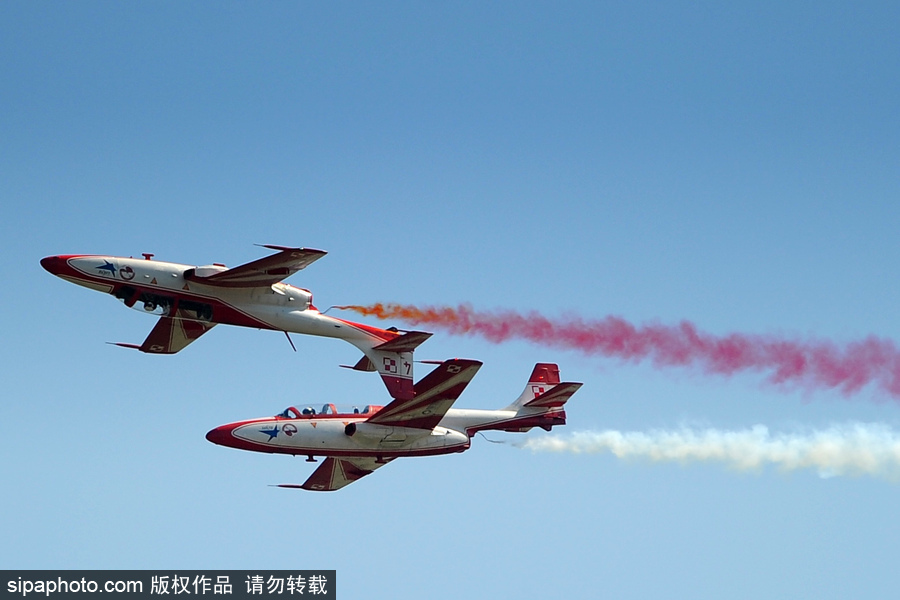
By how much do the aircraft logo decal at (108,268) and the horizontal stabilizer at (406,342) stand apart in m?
12.0

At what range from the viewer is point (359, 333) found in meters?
65.6

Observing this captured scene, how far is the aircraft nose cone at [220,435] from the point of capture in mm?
65312

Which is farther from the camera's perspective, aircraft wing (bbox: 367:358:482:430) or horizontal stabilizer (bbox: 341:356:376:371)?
horizontal stabilizer (bbox: 341:356:376:371)

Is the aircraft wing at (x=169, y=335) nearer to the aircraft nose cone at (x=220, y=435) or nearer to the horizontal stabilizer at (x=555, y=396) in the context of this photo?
the aircraft nose cone at (x=220, y=435)

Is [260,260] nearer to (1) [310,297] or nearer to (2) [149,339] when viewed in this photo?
(1) [310,297]

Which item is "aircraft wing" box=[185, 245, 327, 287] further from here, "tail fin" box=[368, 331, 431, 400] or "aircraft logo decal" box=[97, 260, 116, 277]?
"tail fin" box=[368, 331, 431, 400]

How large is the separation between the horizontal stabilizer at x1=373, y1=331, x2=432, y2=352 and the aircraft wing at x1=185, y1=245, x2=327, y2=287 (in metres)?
5.69

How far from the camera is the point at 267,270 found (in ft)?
205

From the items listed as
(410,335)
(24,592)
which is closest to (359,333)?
(410,335)

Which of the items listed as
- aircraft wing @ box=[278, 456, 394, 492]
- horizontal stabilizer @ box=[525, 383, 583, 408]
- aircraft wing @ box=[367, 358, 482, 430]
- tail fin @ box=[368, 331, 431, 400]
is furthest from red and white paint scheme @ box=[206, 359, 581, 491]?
horizontal stabilizer @ box=[525, 383, 583, 408]

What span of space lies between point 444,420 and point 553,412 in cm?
641

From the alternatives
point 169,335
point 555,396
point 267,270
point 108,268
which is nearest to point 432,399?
point 267,270

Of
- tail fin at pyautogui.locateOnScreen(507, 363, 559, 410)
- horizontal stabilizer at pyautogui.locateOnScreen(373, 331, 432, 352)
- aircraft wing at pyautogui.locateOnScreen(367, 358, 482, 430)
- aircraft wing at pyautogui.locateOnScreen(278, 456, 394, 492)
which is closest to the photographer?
aircraft wing at pyautogui.locateOnScreen(367, 358, 482, 430)

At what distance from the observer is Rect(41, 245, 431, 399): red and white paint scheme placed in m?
61.7
